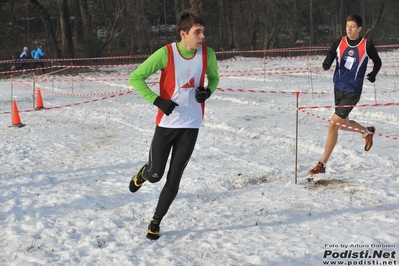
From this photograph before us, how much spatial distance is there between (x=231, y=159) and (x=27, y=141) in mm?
4290

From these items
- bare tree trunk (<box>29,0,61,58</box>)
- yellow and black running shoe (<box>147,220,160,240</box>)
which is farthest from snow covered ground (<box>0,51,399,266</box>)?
bare tree trunk (<box>29,0,61,58</box>)

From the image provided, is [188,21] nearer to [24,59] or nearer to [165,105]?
[165,105]

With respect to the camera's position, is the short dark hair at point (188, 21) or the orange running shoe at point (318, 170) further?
the orange running shoe at point (318, 170)

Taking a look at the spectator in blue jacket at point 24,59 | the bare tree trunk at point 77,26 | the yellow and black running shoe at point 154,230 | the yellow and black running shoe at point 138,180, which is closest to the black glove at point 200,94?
the yellow and black running shoe at point 138,180

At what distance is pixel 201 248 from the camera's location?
448cm

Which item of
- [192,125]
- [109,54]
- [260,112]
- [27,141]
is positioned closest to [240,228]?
[192,125]

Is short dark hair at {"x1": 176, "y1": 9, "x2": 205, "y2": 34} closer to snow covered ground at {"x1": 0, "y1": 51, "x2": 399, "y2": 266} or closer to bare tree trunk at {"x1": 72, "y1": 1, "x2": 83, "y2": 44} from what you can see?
snow covered ground at {"x1": 0, "y1": 51, "x2": 399, "y2": 266}

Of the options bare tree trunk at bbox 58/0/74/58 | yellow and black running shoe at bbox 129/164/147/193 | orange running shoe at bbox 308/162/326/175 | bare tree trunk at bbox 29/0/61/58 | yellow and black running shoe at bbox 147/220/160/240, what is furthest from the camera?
bare tree trunk at bbox 58/0/74/58

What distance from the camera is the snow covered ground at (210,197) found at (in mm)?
4406

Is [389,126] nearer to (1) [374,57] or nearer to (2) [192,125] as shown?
(1) [374,57]

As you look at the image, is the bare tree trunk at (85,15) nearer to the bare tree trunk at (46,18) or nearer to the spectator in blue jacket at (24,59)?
the bare tree trunk at (46,18)

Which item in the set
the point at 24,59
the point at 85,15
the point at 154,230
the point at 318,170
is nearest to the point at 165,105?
the point at 154,230

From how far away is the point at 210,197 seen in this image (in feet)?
19.7

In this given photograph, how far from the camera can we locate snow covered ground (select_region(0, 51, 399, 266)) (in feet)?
14.5
